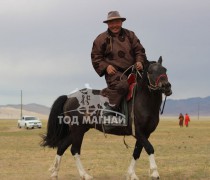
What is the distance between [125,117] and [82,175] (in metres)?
1.88

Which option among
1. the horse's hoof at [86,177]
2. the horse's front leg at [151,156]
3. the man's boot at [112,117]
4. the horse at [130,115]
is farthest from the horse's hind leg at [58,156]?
the horse's front leg at [151,156]

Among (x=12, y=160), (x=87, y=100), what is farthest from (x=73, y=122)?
(x=12, y=160)

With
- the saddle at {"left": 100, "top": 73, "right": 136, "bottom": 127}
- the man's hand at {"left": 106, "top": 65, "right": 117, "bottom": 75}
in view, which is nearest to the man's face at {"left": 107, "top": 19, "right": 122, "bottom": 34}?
the man's hand at {"left": 106, "top": 65, "right": 117, "bottom": 75}

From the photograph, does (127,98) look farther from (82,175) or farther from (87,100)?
(82,175)

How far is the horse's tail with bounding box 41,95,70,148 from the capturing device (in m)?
11.7

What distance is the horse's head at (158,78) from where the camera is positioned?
9078mm

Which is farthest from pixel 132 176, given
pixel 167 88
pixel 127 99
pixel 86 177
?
pixel 167 88

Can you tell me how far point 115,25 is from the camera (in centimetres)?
1034

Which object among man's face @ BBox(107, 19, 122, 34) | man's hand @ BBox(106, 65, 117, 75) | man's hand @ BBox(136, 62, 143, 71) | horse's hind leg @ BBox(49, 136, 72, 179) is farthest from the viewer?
horse's hind leg @ BBox(49, 136, 72, 179)

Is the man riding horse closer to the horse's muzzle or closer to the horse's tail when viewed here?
the horse's muzzle

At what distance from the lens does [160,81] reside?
9.20m

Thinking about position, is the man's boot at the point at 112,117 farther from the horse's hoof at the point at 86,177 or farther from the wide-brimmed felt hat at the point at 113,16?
the wide-brimmed felt hat at the point at 113,16

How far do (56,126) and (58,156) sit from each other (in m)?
0.84

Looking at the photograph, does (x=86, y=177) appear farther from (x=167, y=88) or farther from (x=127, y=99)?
(x=167, y=88)
